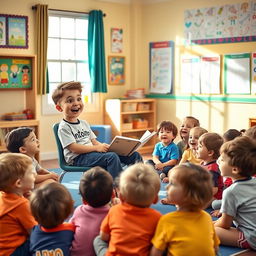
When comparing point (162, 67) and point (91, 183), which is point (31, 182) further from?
point (162, 67)

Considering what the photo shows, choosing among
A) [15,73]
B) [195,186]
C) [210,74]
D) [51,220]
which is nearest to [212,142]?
[195,186]

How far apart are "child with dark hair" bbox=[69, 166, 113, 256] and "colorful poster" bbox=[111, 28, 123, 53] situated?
209 inches

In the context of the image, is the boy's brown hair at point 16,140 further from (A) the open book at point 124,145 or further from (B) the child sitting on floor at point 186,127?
(B) the child sitting on floor at point 186,127

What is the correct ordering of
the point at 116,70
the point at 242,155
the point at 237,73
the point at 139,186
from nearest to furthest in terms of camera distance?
the point at 139,186 → the point at 242,155 → the point at 237,73 → the point at 116,70

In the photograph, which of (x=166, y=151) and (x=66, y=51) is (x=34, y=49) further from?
(x=166, y=151)

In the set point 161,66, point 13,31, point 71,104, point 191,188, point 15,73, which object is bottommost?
point 191,188

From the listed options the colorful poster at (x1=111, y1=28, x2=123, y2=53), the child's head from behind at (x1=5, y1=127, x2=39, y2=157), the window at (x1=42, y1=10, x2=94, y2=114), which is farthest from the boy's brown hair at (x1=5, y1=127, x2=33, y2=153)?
the colorful poster at (x1=111, y1=28, x2=123, y2=53)

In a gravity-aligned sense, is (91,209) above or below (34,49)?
below

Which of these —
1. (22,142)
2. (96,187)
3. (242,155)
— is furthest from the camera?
(22,142)

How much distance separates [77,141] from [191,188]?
2.15 meters

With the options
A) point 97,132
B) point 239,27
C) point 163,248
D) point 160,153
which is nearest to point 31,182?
point 163,248

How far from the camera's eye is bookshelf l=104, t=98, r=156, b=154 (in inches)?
279

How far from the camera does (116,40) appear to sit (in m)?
7.41

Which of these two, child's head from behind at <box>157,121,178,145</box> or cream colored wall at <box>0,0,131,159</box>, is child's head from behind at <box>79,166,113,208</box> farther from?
cream colored wall at <box>0,0,131,159</box>
